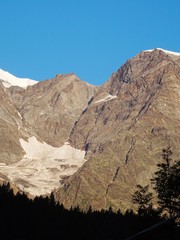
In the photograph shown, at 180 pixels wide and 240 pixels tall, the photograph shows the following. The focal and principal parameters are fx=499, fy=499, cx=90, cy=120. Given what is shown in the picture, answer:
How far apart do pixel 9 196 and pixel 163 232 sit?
75396 mm

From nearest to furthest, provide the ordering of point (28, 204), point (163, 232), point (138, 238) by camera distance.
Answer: point (138, 238), point (163, 232), point (28, 204)

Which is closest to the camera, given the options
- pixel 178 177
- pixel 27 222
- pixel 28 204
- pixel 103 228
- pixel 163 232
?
pixel 163 232

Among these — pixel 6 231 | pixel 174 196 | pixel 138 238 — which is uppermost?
pixel 174 196

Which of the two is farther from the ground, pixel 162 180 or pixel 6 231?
pixel 162 180

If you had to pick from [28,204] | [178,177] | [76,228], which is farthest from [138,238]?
[28,204]

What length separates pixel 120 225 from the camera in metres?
95.7

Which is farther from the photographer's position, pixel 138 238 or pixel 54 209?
pixel 54 209

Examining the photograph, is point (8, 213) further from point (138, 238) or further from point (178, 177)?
point (138, 238)

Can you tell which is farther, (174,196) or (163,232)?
(174,196)

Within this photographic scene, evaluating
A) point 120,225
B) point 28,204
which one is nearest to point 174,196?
point 120,225

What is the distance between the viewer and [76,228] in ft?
282

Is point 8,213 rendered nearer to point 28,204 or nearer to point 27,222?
point 27,222

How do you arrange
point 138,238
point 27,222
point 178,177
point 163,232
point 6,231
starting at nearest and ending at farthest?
point 138,238
point 163,232
point 178,177
point 6,231
point 27,222

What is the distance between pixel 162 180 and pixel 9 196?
43866 millimetres
